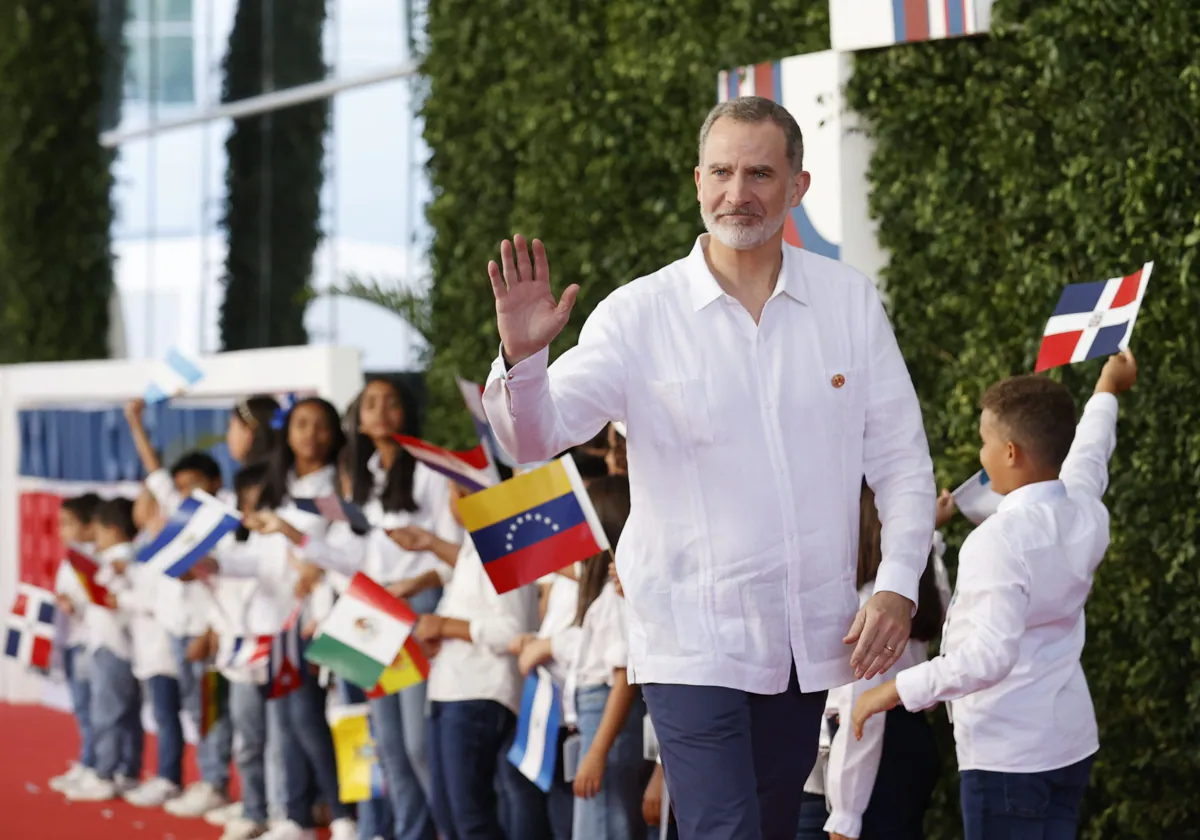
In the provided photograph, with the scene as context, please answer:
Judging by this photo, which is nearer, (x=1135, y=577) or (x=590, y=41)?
(x=1135, y=577)

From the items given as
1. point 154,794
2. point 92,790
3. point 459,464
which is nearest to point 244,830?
point 154,794

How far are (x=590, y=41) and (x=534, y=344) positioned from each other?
195 inches

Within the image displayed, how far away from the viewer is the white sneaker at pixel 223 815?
8492mm

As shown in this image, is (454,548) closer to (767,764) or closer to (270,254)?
(767,764)

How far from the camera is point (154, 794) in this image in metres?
9.20

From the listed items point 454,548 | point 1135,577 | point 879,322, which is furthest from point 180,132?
point 879,322

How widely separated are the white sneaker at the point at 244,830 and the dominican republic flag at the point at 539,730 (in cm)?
251

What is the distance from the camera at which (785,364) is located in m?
3.68

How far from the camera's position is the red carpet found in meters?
8.43

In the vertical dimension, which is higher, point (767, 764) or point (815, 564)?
point (815, 564)

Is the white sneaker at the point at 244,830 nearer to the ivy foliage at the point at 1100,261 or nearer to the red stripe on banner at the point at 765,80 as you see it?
the ivy foliage at the point at 1100,261

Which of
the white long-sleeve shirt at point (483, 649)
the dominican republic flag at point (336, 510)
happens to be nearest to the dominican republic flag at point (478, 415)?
the white long-sleeve shirt at point (483, 649)

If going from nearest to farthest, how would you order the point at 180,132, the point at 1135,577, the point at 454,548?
the point at 1135,577 < the point at 454,548 < the point at 180,132

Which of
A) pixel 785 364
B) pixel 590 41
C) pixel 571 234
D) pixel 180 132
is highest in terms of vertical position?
pixel 180 132
